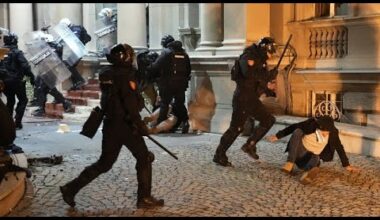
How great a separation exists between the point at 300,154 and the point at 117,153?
2.50 m

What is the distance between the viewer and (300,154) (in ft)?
23.4

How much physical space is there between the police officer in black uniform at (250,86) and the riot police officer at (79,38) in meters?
7.97

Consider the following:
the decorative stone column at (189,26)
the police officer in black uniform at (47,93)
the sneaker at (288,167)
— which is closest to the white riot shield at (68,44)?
the police officer in black uniform at (47,93)

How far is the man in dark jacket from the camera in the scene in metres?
6.80

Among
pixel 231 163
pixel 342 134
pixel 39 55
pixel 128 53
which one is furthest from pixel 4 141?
pixel 39 55

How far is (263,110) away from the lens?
803cm

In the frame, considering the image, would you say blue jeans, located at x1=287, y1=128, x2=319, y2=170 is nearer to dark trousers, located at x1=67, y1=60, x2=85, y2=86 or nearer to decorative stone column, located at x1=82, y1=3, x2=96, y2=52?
dark trousers, located at x1=67, y1=60, x2=85, y2=86

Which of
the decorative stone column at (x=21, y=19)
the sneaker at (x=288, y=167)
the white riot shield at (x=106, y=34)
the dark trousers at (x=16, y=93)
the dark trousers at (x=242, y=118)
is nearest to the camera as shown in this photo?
the sneaker at (x=288, y=167)

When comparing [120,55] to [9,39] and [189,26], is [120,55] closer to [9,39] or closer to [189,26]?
[9,39]

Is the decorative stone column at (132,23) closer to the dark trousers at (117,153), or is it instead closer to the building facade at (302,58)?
the building facade at (302,58)

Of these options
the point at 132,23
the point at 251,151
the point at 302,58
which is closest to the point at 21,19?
the point at 132,23

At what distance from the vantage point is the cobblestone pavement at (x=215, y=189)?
574cm

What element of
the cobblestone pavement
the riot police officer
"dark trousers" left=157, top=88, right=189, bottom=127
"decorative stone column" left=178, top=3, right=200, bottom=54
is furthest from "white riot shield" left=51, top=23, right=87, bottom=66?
the cobblestone pavement

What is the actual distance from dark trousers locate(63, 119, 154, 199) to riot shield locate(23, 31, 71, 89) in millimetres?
8774
